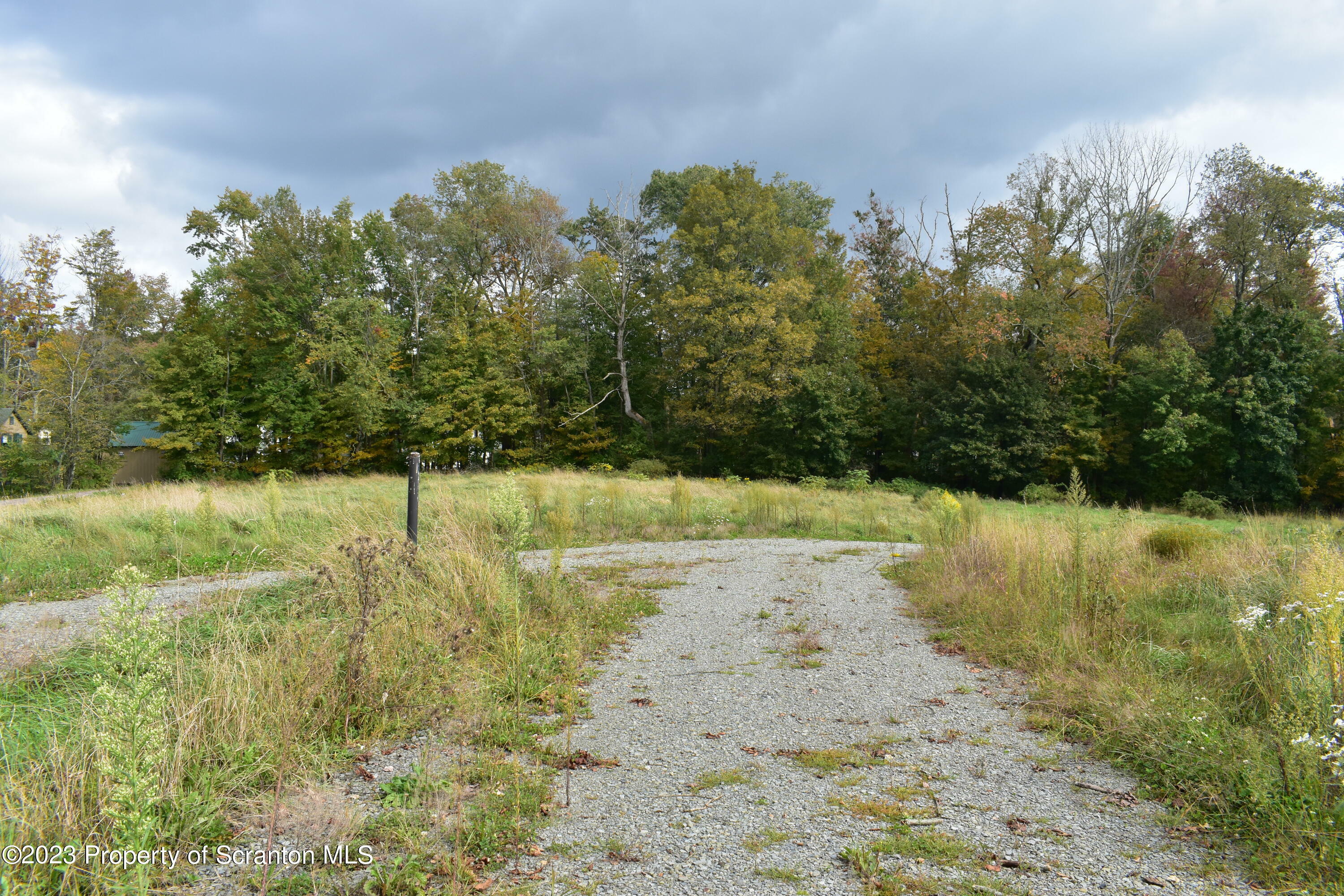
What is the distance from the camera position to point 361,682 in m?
4.31

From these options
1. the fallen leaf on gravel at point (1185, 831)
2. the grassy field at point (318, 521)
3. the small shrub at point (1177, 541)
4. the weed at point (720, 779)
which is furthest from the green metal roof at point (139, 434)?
the fallen leaf on gravel at point (1185, 831)

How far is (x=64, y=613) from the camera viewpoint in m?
6.71

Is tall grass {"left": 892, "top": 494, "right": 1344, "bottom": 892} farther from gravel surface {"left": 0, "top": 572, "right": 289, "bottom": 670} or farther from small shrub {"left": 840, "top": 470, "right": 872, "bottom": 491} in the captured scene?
small shrub {"left": 840, "top": 470, "right": 872, "bottom": 491}

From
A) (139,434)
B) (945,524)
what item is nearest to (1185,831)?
(945,524)

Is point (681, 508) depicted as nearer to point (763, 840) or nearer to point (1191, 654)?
point (1191, 654)

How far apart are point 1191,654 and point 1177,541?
16.5 ft

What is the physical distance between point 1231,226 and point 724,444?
2303cm

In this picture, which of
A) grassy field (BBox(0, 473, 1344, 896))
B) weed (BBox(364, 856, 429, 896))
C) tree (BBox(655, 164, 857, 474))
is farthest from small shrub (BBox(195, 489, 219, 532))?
tree (BBox(655, 164, 857, 474))

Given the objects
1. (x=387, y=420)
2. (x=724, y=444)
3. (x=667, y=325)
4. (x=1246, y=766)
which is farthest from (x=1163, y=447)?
(x=387, y=420)

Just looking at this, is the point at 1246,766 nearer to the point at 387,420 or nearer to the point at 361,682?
the point at 361,682

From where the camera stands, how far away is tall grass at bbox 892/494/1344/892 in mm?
3227

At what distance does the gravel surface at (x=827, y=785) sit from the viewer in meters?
2.78

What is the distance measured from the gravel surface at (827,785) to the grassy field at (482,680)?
0.91 feet

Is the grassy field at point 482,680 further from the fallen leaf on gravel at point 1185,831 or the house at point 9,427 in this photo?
the house at point 9,427
